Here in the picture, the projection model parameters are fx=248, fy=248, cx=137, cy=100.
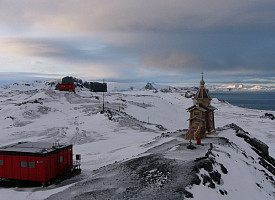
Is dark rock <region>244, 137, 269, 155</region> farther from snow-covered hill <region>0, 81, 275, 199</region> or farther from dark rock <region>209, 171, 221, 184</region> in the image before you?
dark rock <region>209, 171, 221, 184</region>

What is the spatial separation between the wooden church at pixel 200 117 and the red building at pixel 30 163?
56.4 feet

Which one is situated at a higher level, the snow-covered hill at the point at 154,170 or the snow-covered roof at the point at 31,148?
the snow-covered roof at the point at 31,148

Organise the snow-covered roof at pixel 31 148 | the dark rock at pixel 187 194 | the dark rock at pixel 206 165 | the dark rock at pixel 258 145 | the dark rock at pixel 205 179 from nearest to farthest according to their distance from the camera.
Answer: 1. the dark rock at pixel 187 194
2. the dark rock at pixel 205 179
3. the dark rock at pixel 206 165
4. the snow-covered roof at pixel 31 148
5. the dark rock at pixel 258 145

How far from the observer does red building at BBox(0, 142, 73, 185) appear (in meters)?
21.7

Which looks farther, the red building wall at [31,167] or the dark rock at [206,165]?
the red building wall at [31,167]

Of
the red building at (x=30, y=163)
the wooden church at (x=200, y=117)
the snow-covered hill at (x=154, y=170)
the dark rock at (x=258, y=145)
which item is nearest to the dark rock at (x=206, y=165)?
→ the snow-covered hill at (x=154, y=170)

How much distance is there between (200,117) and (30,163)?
21.0 m

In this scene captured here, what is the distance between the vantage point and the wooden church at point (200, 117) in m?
32.4

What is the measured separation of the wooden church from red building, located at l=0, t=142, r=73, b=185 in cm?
1718

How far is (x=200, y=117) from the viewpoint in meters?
32.7

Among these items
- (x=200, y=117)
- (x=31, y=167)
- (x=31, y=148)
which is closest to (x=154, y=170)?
(x=31, y=167)

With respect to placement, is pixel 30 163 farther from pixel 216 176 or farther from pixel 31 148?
pixel 216 176

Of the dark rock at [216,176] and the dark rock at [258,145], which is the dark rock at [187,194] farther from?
the dark rock at [258,145]

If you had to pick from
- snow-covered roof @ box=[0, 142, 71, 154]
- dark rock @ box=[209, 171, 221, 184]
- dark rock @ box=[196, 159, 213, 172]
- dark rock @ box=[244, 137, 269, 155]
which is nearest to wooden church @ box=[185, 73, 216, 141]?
dark rock @ box=[244, 137, 269, 155]
